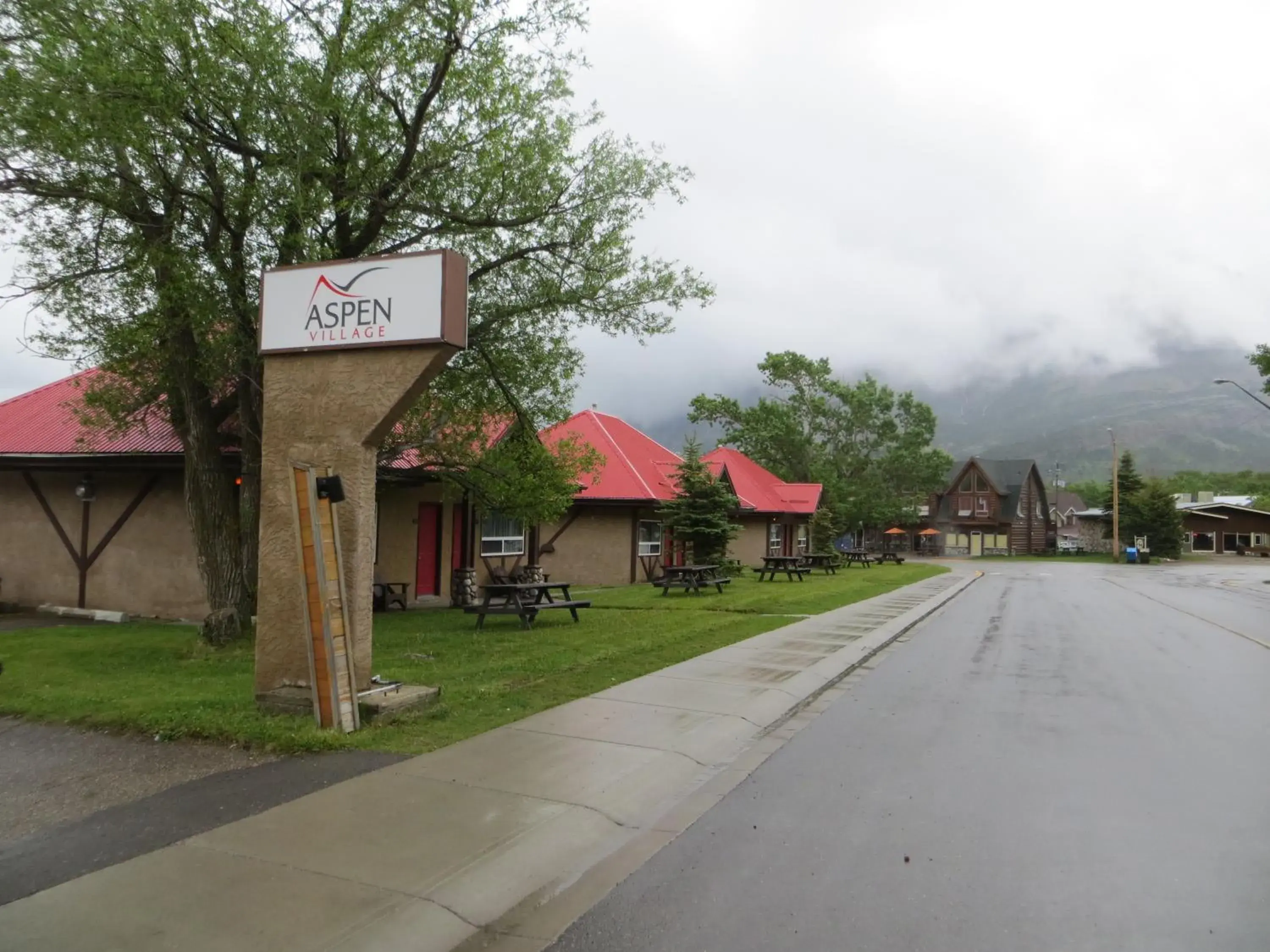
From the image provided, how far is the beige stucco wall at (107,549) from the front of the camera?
1648cm

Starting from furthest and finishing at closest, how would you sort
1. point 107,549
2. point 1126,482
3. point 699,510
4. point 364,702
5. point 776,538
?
point 1126,482 < point 776,538 < point 699,510 < point 107,549 < point 364,702

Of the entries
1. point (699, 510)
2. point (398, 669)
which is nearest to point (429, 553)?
point (699, 510)

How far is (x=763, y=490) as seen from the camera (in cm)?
4338

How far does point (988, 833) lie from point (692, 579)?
1782cm

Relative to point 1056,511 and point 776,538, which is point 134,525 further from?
point 1056,511

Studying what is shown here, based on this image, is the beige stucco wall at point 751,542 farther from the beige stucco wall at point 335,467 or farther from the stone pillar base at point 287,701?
the stone pillar base at point 287,701

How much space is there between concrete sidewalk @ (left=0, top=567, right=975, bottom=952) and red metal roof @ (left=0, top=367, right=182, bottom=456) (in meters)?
10.3

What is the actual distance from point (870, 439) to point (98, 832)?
2696 inches

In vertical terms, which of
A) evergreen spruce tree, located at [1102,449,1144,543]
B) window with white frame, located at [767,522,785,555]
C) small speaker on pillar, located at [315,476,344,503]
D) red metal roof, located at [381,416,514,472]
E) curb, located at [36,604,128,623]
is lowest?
curb, located at [36,604,128,623]

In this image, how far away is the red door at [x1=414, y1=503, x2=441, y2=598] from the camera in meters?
20.6

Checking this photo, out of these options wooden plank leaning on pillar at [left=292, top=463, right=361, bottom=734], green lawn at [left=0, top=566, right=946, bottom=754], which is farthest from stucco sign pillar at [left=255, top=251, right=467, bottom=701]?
green lawn at [left=0, top=566, right=946, bottom=754]

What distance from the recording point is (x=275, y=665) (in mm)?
8031

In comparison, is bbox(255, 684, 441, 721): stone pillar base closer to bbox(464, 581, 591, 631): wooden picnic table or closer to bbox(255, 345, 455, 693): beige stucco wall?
bbox(255, 345, 455, 693): beige stucco wall

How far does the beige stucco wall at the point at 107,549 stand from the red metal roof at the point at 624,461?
37.4ft
